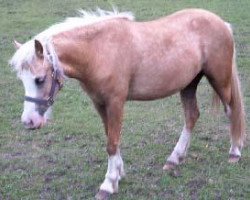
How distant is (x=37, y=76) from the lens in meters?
4.11

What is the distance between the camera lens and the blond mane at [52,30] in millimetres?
4055

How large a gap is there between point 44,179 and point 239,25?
7.69 meters

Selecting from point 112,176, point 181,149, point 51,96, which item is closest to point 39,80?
point 51,96

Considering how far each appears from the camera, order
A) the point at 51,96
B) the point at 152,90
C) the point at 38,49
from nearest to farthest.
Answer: the point at 38,49, the point at 51,96, the point at 152,90

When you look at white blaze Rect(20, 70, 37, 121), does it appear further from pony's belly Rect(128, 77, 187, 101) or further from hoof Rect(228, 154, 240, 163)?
hoof Rect(228, 154, 240, 163)

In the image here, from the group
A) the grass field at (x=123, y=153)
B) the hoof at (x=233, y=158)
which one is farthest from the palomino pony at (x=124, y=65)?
the grass field at (x=123, y=153)

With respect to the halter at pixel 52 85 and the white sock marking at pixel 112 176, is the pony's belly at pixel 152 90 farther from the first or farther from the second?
the halter at pixel 52 85

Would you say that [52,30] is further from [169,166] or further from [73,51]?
[169,166]

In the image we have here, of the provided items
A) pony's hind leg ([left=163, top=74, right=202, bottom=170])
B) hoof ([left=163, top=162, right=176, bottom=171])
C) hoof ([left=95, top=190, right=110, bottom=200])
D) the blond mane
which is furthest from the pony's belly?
hoof ([left=95, top=190, right=110, bottom=200])

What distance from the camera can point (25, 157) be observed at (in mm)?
5734

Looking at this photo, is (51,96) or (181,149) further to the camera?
(181,149)

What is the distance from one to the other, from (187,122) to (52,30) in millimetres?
1891

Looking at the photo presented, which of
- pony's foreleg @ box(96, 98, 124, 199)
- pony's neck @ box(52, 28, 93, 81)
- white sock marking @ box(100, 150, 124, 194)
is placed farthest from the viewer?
white sock marking @ box(100, 150, 124, 194)

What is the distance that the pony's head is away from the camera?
4.06 m
